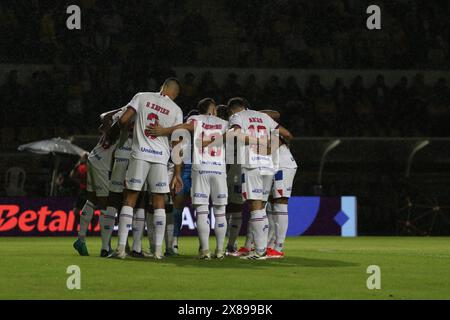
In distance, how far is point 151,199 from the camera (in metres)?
14.6

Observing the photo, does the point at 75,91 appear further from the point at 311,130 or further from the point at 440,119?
the point at 440,119

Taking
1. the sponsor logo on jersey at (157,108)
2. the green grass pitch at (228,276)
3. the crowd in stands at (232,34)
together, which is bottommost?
the green grass pitch at (228,276)

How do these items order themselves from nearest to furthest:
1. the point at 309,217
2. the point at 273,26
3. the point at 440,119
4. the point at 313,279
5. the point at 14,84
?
the point at 313,279 → the point at 309,217 → the point at 14,84 → the point at 440,119 → the point at 273,26

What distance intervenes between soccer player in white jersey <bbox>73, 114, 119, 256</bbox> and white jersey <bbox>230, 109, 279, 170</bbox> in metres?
1.81

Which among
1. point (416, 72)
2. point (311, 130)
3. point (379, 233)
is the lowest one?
point (379, 233)

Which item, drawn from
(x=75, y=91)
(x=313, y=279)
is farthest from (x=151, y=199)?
(x=75, y=91)

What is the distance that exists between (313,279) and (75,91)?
629 inches

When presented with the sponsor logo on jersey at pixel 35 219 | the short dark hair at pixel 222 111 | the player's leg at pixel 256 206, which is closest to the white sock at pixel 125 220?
the player's leg at pixel 256 206

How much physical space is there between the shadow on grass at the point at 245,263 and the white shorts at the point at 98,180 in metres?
1.16

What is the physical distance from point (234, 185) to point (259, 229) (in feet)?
5.49

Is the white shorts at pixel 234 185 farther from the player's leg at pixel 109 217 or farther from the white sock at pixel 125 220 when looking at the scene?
the white sock at pixel 125 220

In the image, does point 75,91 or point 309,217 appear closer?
point 309,217

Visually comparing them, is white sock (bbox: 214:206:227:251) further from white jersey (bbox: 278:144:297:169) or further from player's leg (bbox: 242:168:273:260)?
white jersey (bbox: 278:144:297:169)

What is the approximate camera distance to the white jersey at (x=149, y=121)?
13.8 m
